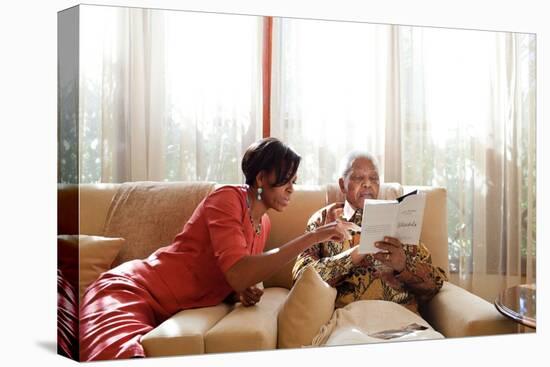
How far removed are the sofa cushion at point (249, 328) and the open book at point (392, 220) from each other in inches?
15.0

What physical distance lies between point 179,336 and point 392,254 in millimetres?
868

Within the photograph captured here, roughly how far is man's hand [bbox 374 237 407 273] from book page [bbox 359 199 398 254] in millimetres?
18

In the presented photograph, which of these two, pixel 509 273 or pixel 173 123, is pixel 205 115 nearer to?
pixel 173 123

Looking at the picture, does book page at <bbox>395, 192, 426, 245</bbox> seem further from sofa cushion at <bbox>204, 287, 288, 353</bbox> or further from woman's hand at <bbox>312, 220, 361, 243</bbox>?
sofa cushion at <bbox>204, 287, 288, 353</bbox>

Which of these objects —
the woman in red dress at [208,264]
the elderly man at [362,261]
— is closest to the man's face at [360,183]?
the elderly man at [362,261]

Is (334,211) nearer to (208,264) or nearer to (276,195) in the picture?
(276,195)

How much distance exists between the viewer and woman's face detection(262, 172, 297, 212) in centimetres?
329

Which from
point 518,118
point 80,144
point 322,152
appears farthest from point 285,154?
point 518,118

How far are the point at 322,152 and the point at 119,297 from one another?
890 millimetres

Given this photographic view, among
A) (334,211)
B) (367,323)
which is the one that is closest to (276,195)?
(334,211)

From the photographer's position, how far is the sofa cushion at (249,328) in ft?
10.2

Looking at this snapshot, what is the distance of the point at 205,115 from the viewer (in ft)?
10.9

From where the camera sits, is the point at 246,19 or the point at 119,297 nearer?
the point at 119,297

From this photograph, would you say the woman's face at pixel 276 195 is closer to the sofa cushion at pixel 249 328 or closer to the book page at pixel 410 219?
the sofa cushion at pixel 249 328
